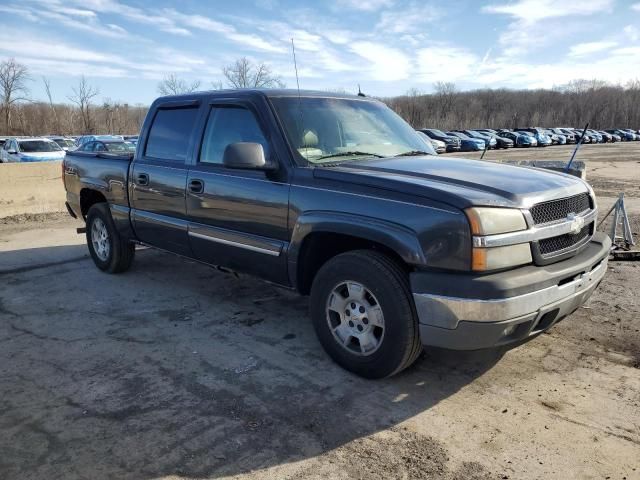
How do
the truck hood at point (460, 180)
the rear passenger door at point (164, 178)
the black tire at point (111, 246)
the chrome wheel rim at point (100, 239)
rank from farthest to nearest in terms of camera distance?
the chrome wheel rim at point (100, 239) < the black tire at point (111, 246) < the rear passenger door at point (164, 178) < the truck hood at point (460, 180)

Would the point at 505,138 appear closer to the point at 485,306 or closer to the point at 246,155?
the point at 246,155

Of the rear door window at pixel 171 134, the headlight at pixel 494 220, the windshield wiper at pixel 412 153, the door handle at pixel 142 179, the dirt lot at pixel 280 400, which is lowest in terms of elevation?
the dirt lot at pixel 280 400

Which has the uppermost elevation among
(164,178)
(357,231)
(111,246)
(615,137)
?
(615,137)

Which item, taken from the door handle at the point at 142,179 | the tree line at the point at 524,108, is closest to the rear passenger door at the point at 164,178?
the door handle at the point at 142,179

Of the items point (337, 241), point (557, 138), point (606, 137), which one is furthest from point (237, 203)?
point (606, 137)

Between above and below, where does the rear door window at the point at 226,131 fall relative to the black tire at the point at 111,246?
above

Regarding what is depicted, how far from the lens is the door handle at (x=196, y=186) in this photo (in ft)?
14.6

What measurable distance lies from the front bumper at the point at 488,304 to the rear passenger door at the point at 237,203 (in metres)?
1.29

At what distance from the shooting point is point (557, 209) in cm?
330

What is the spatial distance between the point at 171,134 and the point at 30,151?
21.0 meters

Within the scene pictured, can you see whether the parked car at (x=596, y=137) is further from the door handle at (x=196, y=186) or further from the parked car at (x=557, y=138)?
the door handle at (x=196, y=186)

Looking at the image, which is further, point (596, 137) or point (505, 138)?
point (596, 137)

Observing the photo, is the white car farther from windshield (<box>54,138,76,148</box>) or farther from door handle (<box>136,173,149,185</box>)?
door handle (<box>136,173,149,185</box>)

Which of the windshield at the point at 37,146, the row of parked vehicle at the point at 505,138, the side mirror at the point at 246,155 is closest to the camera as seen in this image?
the side mirror at the point at 246,155
